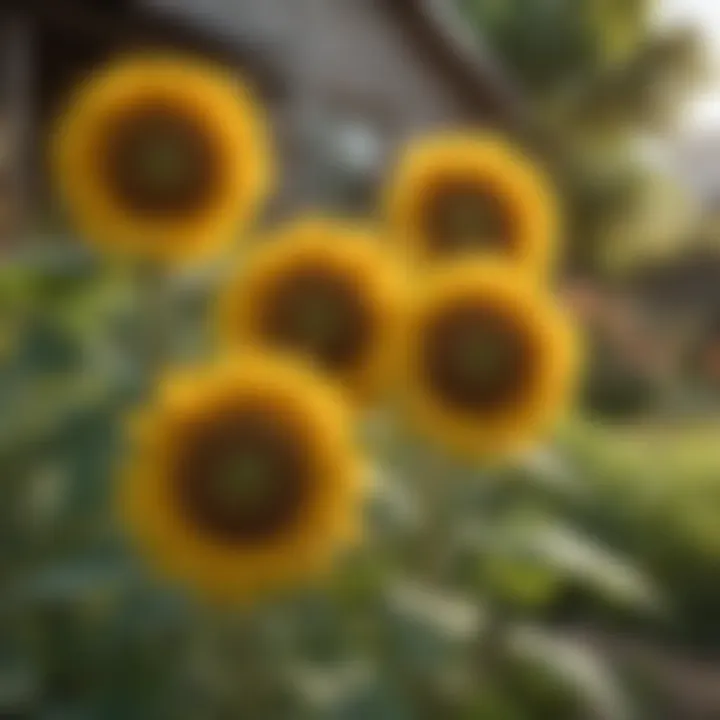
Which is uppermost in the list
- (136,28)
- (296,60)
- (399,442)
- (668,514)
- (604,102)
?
(604,102)

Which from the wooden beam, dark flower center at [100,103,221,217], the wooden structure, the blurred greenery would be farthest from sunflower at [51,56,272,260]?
the blurred greenery

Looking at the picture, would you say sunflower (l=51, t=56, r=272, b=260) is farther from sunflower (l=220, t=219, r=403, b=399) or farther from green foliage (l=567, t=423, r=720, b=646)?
green foliage (l=567, t=423, r=720, b=646)

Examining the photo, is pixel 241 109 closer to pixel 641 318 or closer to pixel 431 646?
pixel 431 646

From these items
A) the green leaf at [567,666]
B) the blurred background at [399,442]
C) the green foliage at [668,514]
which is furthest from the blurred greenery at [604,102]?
the green leaf at [567,666]

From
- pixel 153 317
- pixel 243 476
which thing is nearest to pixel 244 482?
pixel 243 476

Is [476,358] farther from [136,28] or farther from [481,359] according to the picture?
[136,28]

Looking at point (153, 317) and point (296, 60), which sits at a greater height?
point (296, 60)
